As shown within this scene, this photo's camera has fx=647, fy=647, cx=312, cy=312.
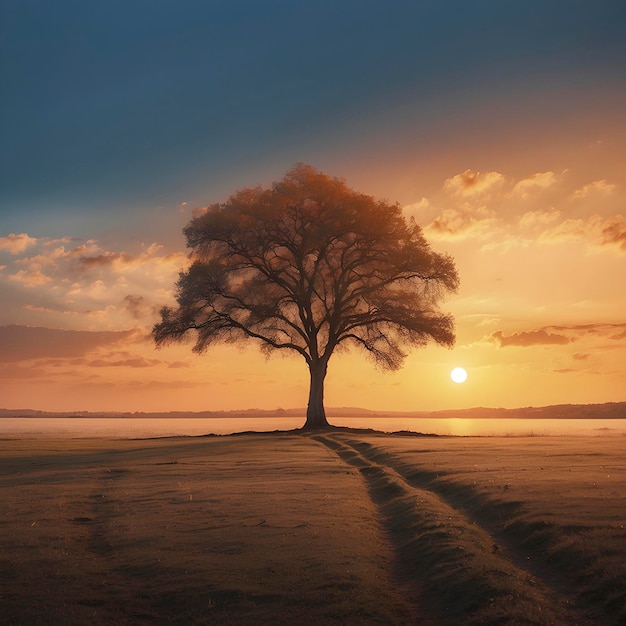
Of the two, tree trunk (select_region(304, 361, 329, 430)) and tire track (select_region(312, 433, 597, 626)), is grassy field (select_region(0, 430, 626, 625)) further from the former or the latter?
tree trunk (select_region(304, 361, 329, 430))

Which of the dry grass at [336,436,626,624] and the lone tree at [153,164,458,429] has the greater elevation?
the lone tree at [153,164,458,429]

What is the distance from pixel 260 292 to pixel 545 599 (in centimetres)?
4409

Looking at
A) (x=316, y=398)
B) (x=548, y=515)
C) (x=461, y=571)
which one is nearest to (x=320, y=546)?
(x=461, y=571)

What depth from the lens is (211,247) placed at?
53250mm

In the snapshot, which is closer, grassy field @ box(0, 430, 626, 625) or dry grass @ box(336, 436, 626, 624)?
grassy field @ box(0, 430, 626, 625)

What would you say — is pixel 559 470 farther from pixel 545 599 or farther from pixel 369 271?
pixel 369 271

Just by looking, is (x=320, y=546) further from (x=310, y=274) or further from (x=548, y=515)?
(x=310, y=274)

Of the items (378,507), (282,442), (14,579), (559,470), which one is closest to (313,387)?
(282,442)

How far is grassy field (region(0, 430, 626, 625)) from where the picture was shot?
10312mm

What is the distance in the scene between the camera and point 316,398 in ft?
175

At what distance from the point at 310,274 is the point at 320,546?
135 ft

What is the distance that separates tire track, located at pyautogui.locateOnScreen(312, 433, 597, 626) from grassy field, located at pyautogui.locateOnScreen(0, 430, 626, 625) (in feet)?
0.13

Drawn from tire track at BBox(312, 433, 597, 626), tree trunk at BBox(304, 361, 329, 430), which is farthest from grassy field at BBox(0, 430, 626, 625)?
tree trunk at BBox(304, 361, 329, 430)

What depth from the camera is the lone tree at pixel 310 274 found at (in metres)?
51.8
